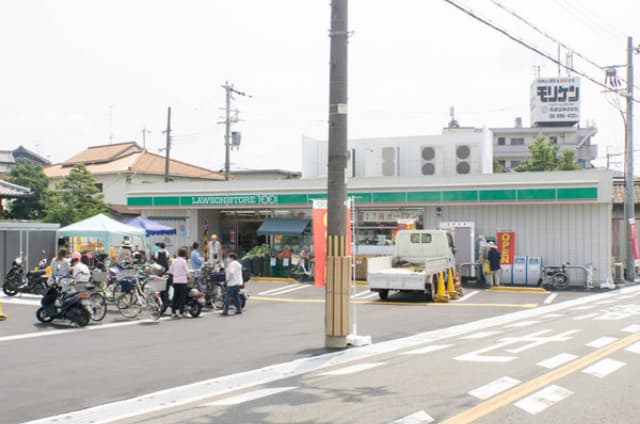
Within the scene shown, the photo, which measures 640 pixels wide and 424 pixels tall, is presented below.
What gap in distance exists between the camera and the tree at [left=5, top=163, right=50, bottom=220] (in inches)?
1913

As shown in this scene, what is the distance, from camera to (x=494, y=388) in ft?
26.3

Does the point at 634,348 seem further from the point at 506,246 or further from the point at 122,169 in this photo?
the point at 122,169

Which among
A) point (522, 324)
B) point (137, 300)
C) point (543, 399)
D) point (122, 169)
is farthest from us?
point (122, 169)

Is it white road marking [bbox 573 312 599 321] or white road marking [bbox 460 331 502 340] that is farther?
white road marking [bbox 573 312 599 321]

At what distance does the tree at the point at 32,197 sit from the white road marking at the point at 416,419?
147ft

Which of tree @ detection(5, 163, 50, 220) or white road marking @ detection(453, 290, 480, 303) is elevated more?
tree @ detection(5, 163, 50, 220)

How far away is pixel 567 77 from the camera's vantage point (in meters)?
90.3

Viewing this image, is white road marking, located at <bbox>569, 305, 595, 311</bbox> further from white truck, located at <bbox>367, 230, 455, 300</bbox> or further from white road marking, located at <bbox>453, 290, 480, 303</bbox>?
white truck, located at <bbox>367, 230, 455, 300</bbox>

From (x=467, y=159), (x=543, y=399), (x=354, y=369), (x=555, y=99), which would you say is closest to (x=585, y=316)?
(x=354, y=369)

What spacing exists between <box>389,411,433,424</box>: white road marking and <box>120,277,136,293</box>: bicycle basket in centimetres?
1238

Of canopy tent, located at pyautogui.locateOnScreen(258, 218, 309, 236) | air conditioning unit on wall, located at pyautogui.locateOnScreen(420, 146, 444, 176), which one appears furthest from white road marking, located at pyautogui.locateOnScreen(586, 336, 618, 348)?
air conditioning unit on wall, located at pyautogui.locateOnScreen(420, 146, 444, 176)

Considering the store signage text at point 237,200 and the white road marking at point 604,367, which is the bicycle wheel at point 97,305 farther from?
the store signage text at point 237,200

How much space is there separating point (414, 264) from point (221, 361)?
12514 millimetres

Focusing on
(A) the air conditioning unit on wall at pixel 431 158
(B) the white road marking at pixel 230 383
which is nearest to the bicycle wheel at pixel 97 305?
→ (B) the white road marking at pixel 230 383
